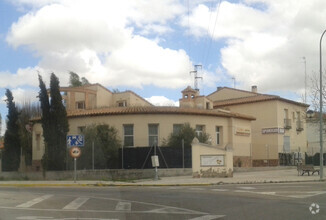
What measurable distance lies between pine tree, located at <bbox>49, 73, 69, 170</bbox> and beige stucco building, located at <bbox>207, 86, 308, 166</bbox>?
2086 cm

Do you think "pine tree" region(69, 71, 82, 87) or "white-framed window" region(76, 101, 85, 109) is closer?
"white-framed window" region(76, 101, 85, 109)

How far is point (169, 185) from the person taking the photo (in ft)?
79.9

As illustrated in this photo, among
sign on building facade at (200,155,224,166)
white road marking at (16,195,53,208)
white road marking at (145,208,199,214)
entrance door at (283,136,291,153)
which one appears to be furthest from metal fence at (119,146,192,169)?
entrance door at (283,136,291,153)

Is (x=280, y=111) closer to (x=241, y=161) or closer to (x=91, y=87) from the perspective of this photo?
(x=241, y=161)

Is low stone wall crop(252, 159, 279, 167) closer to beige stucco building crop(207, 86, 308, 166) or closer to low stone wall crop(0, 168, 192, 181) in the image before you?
beige stucco building crop(207, 86, 308, 166)

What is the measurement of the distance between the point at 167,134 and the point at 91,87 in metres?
17.1

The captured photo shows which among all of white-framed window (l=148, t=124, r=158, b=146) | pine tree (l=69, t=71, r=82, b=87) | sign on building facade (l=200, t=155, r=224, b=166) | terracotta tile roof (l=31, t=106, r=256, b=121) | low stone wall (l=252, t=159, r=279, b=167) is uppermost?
pine tree (l=69, t=71, r=82, b=87)

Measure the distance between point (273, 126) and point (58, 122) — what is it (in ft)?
82.0

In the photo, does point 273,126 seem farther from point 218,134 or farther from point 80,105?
point 80,105

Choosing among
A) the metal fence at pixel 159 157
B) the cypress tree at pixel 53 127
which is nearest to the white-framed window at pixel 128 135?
the metal fence at pixel 159 157

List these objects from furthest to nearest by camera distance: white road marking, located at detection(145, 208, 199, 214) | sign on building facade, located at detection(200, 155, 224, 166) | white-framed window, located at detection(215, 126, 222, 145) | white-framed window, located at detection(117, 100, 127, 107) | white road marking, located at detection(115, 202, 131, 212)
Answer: white-framed window, located at detection(117, 100, 127, 107)
white-framed window, located at detection(215, 126, 222, 145)
sign on building facade, located at detection(200, 155, 224, 166)
white road marking, located at detection(115, 202, 131, 212)
white road marking, located at detection(145, 208, 199, 214)

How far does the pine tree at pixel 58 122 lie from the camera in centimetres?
3288

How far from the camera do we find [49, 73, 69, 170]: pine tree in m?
32.9

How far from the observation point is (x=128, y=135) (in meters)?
37.4
